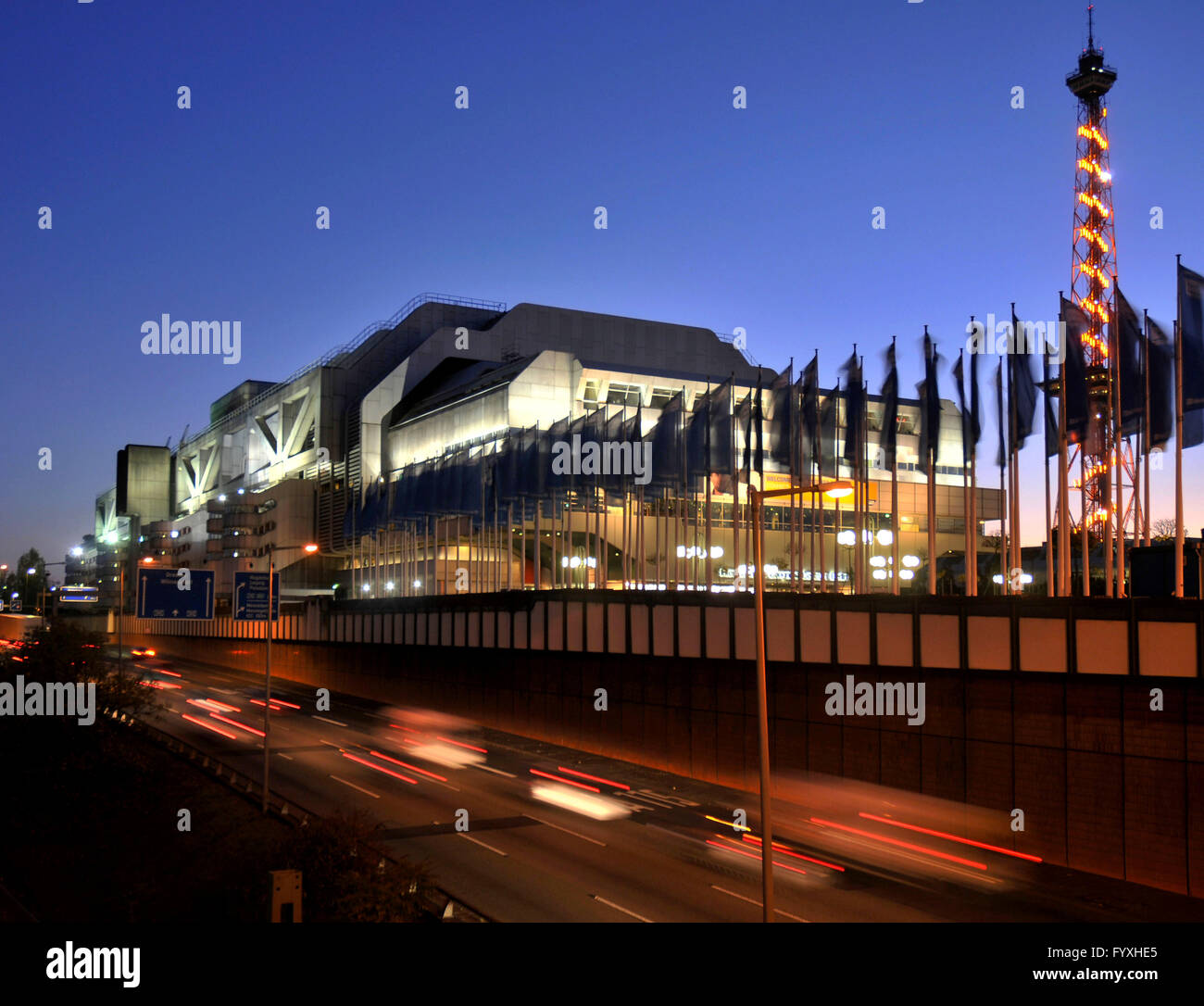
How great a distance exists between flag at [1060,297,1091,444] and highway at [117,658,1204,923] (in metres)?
13.2

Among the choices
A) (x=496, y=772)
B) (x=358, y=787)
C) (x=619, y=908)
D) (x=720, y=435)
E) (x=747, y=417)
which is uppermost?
(x=747, y=417)

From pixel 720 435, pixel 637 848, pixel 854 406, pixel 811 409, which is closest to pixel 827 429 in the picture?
pixel 811 409

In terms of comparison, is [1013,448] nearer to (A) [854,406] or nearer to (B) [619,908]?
(A) [854,406]

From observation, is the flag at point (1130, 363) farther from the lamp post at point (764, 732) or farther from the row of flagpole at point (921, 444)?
the lamp post at point (764, 732)

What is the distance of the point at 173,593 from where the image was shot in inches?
1690

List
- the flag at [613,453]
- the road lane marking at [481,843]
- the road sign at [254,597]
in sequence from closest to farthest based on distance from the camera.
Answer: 1. the road lane marking at [481,843]
2. the road sign at [254,597]
3. the flag at [613,453]

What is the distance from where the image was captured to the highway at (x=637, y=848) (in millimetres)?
23125

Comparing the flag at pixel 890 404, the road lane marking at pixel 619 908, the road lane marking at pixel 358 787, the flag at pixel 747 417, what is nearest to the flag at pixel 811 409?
the flag at pixel 747 417

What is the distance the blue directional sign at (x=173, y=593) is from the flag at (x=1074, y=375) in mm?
32539

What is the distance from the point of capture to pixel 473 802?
3497 cm

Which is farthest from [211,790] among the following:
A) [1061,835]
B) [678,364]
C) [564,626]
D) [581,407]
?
[678,364]

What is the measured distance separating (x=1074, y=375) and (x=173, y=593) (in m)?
34.7

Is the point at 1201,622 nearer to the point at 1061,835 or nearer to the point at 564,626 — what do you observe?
the point at 1061,835
